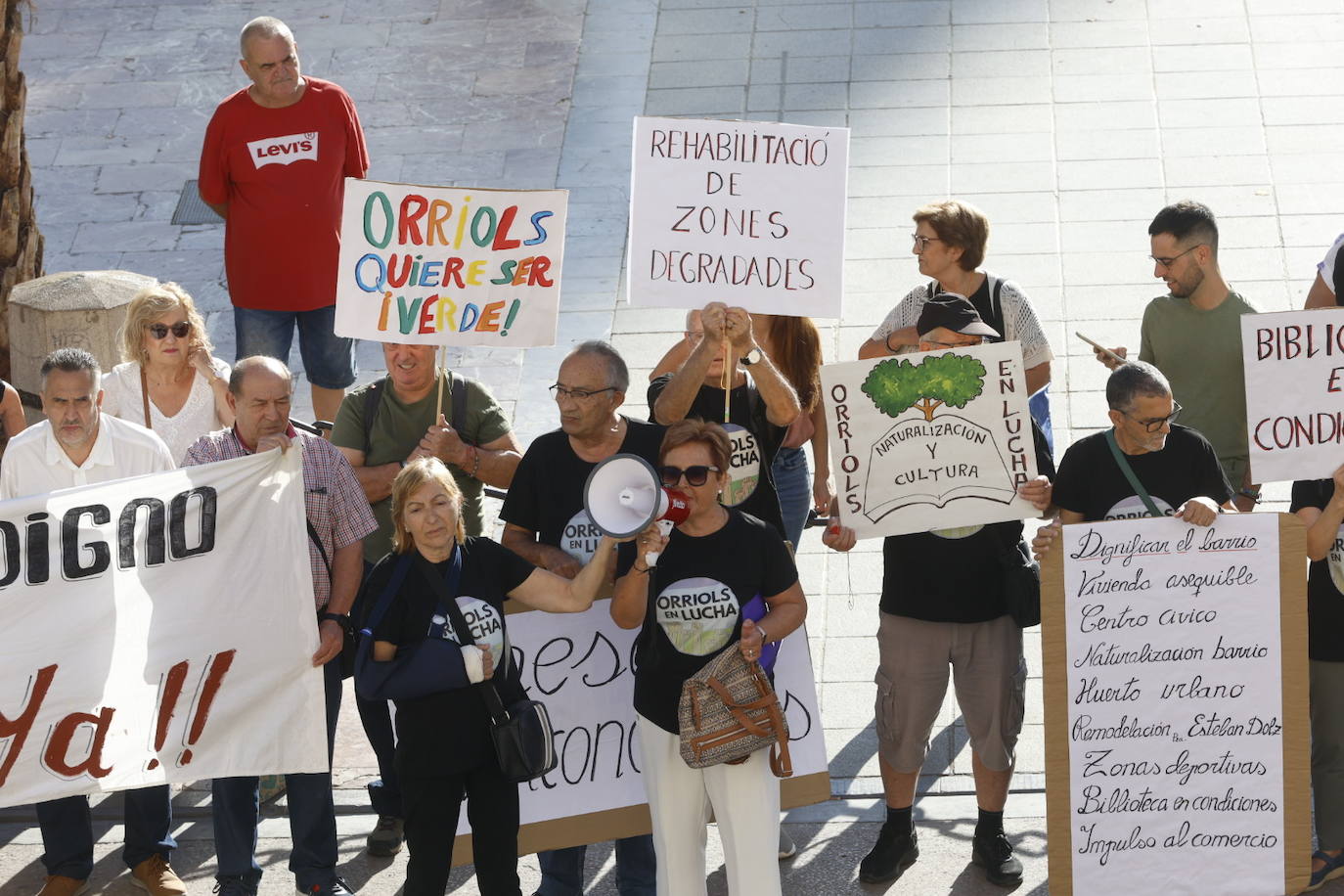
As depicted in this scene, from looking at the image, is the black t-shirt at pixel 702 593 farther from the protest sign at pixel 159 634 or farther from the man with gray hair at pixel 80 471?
the man with gray hair at pixel 80 471

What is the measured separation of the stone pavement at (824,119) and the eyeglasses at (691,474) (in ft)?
8.76

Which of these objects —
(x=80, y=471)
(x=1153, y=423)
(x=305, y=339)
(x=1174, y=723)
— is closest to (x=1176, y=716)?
(x=1174, y=723)

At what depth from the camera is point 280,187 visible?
8.63 m

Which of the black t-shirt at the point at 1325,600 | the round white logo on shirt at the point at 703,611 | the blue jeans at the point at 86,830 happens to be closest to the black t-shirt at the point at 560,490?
the round white logo on shirt at the point at 703,611

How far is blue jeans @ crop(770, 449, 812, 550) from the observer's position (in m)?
6.95

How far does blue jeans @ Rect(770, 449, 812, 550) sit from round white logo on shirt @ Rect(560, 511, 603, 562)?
1097mm

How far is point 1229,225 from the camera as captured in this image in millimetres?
10492

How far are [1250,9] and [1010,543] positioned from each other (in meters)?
7.64

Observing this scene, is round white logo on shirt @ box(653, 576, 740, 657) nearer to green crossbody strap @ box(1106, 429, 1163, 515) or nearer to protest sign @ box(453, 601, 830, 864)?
protest sign @ box(453, 601, 830, 864)

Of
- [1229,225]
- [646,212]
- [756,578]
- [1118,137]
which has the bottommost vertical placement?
[756,578]

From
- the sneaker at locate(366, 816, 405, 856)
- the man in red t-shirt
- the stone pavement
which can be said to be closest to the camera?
the sneaker at locate(366, 816, 405, 856)

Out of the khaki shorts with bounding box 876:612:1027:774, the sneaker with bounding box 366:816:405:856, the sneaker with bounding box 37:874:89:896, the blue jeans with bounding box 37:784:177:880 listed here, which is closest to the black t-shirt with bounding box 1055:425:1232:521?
the khaki shorts with bounding box 876:612:1027:774

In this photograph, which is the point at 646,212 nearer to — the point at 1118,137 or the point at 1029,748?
the point at 1029,748

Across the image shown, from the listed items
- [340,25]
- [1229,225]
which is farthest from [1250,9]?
[340,25]
